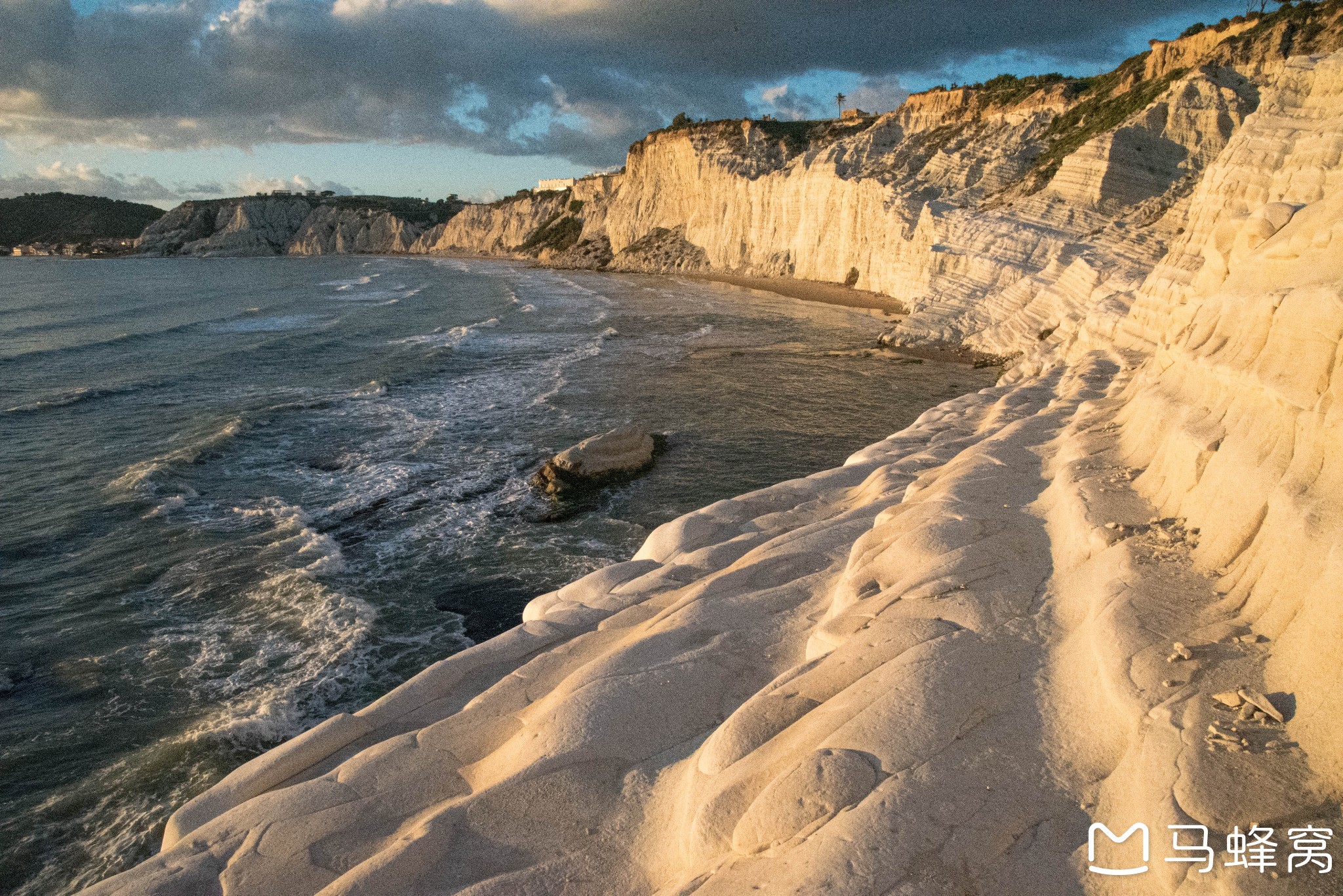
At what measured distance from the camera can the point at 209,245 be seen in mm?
142875

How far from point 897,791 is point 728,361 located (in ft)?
90.9

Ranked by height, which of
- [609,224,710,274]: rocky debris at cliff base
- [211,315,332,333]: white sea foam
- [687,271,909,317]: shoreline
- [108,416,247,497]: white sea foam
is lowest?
[211,315,332,333]: white sea foam

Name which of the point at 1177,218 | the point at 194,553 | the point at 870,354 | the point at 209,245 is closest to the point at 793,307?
the point at 870,354

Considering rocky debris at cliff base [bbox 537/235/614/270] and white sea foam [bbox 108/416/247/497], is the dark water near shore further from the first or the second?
rocky debris at cliff base [bbox 537/235/614/270]

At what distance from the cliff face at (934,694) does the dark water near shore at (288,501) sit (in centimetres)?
329

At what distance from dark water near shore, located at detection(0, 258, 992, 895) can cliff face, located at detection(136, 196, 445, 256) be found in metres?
112

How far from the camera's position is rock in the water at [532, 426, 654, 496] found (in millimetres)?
16734

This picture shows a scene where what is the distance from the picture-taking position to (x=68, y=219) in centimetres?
16650

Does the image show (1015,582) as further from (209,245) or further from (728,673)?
(209,245)

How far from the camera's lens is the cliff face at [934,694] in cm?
383

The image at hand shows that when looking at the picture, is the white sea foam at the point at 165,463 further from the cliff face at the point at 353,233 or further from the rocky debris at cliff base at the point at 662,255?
the cliff face at the point at 353,233

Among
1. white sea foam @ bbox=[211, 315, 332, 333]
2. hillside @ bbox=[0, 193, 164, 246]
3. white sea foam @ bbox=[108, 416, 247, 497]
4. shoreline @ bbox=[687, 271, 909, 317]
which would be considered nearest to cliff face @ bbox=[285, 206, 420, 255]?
hillside @ bbox=[0, 193, 164, 246]

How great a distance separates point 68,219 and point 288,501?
20017cm

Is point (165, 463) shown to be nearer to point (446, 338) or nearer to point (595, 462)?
point (595, 462)
